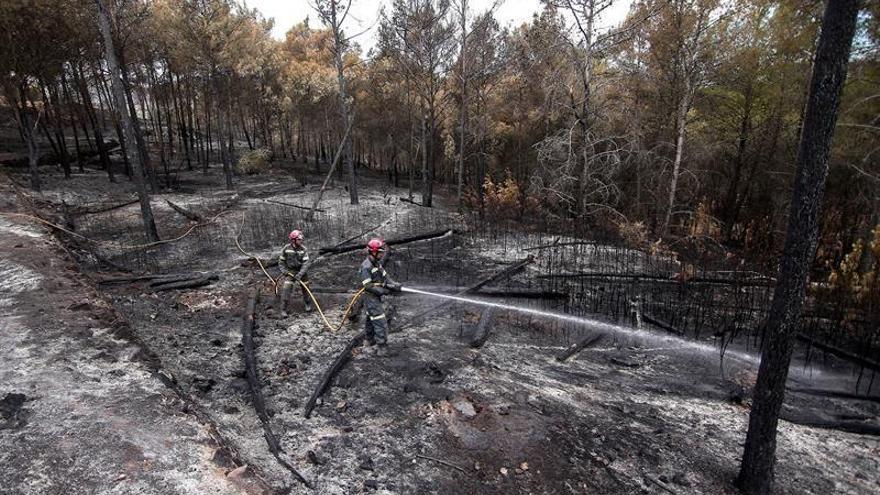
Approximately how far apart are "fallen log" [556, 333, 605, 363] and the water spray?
25.0 inches

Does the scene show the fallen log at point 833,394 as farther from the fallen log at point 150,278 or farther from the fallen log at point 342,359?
the fallen log at point 150,278

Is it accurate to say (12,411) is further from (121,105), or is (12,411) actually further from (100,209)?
(100,209)

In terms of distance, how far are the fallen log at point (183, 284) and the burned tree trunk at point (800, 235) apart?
35.9 feet

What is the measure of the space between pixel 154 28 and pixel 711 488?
98.1 feet

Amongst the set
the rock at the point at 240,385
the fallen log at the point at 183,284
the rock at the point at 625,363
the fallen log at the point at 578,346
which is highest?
the fallen log at the point at 183,284

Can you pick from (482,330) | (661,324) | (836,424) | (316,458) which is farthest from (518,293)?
(316,458)

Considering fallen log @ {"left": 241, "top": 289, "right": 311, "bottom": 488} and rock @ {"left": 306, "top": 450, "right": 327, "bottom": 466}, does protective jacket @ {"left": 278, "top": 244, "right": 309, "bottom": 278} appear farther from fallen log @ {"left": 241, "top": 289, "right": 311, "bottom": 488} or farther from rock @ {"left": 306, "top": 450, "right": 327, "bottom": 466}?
rock @ {"left": 306, "top": 450, "right": 327, "bottom": 466}

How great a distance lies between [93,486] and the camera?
3.68 metres

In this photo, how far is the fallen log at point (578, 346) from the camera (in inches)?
317

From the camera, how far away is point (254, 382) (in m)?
6.29

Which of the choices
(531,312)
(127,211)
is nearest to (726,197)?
(531,312)

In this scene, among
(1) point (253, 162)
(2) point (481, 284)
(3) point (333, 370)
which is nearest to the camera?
(3) point (333, 370)

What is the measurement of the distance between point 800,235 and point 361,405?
18.0 ft

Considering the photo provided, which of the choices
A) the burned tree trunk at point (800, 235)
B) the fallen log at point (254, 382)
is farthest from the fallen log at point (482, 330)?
the burned tree trunk at point (800, 235)
